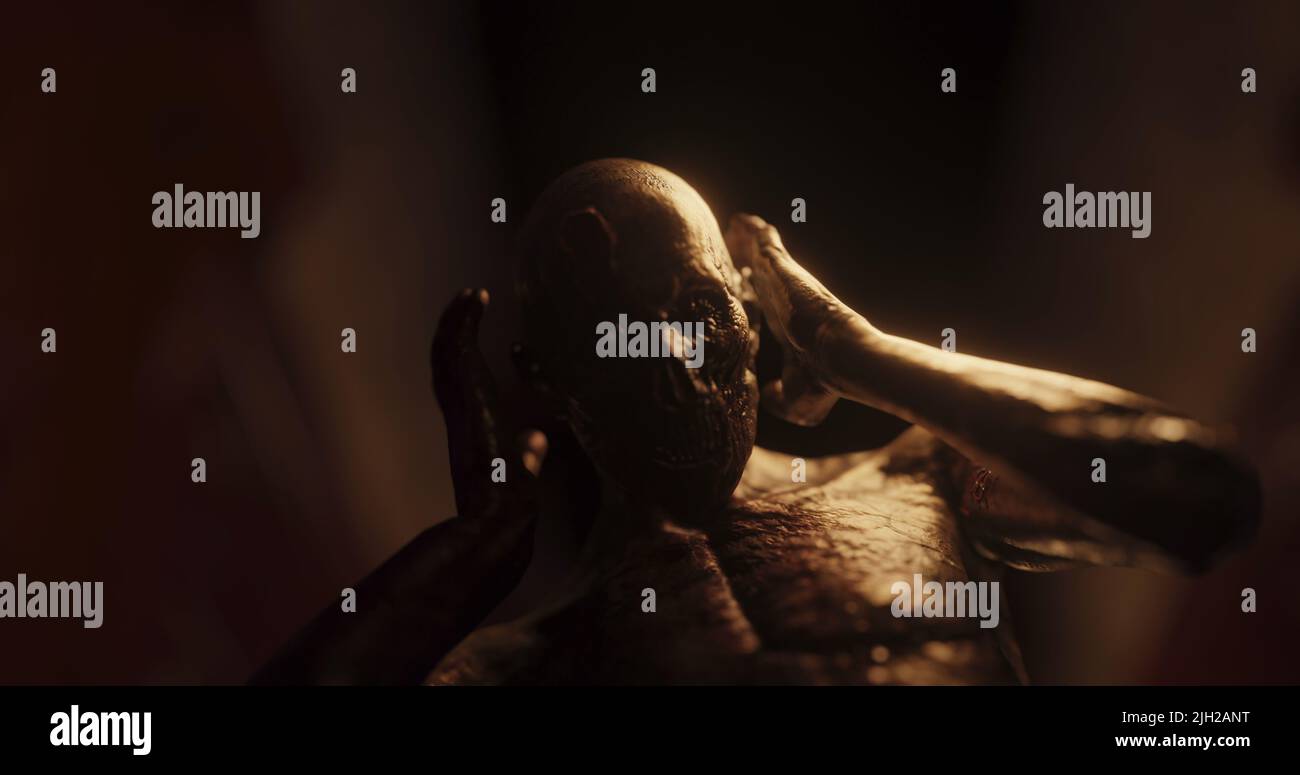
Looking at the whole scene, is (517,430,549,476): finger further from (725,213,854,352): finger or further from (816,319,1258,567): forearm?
(816,319,1258,567): forearm

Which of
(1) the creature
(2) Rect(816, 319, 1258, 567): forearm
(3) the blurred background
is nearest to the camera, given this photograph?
(2) Rect(816, 319, 1258, 567): forearm

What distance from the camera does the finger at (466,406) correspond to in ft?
3.39

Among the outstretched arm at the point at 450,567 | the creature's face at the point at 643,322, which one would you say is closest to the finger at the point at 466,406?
the outstretched arm at the point at 450,567

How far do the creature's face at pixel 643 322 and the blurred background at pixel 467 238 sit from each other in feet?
1.53

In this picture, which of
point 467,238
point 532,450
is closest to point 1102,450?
point 532,450

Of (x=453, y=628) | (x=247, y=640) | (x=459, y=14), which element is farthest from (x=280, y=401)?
(x=459, y=14)

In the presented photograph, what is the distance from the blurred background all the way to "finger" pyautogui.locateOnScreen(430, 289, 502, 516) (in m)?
0.52

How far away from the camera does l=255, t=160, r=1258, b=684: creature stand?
0.83m

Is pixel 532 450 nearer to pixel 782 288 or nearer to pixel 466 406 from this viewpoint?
pixel 466 406

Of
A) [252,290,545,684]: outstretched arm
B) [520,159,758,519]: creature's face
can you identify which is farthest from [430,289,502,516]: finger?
[520,159,758,519]: creature's face

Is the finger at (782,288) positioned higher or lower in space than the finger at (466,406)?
higher

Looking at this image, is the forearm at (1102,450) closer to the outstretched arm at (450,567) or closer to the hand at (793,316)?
the hand at (793,316)

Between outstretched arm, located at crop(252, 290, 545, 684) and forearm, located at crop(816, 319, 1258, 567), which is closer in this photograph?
forearm, located at crop(816, 319, 1258, 567)

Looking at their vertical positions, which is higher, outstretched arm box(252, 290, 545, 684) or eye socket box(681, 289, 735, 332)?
eye socket box(681, 289, 735, 332)
